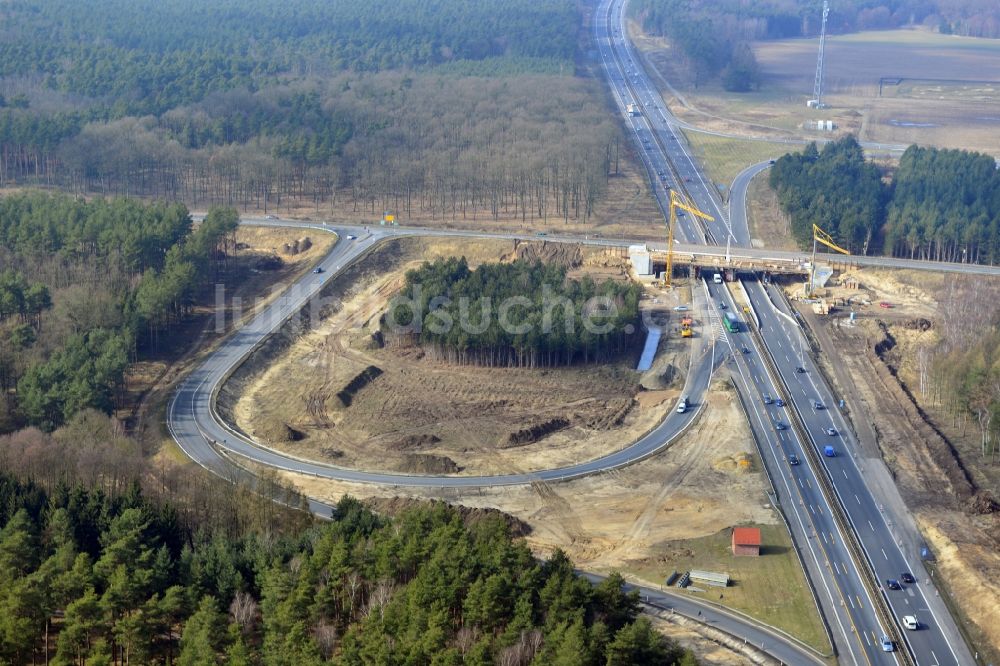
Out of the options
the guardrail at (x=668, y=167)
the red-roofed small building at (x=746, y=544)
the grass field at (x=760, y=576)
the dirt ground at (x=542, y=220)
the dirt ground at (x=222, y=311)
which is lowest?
the grass field at (x=760, y=576)

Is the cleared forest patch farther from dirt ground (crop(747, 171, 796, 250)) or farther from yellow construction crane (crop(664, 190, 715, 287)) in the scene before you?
dirt ground (crop(747, 171, 796, 250))

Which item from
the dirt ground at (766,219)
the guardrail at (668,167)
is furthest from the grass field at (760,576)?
the guardrail at (668,167)

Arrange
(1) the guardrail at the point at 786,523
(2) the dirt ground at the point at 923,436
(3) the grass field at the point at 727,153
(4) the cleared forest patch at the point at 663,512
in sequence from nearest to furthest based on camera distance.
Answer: (1) the guardrail at the point at 786,523 < (4) the cleared forest patch at the point at 663,512 < (2) the dirt ground at the point at 923,436 < (3) the grass field at the point at 727,153

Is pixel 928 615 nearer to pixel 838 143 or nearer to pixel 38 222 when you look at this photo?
pixel 38 222

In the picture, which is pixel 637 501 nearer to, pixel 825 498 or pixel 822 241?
pixel 825 498

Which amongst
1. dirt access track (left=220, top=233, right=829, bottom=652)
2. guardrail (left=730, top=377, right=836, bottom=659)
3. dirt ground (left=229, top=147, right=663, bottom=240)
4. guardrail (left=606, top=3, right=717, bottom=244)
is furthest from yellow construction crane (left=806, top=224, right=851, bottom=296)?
guardrail (left=730, top=377, right=836, bottom=659)

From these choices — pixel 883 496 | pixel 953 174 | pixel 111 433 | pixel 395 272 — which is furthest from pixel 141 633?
pixel 953 174

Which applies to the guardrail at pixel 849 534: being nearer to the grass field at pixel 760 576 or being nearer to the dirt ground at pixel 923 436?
the grass field at pixel 760 576
